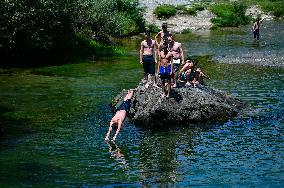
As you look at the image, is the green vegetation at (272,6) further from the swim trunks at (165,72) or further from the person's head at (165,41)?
the swim trunks at (165,72)

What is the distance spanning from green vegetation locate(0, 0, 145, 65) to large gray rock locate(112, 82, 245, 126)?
16.9 metres

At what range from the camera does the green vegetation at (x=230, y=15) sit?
74.6 metres

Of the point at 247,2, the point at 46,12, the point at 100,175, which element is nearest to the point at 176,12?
the point at 247,2

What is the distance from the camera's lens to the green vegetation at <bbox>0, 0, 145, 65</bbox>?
37844 millimetres

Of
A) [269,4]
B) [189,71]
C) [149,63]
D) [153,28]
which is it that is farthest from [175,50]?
[269,4]

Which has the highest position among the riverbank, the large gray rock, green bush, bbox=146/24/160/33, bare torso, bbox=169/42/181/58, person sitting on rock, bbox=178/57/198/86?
the riverbank

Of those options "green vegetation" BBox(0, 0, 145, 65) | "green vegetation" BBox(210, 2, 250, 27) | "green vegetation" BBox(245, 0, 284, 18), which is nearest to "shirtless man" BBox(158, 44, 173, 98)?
"green vegetation" BBox(0, 0, 145, 65)

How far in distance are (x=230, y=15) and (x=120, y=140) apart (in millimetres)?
59074

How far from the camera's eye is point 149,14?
7706 centimetres

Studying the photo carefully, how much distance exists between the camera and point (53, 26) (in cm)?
4175

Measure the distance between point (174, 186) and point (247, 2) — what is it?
245 feet

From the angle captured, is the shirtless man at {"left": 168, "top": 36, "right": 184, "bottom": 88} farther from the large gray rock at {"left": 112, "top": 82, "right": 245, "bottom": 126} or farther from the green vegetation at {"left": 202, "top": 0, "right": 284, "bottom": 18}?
the green vegetation at {"left": 202, "top": 0, "right": 284, "bottom": 18}

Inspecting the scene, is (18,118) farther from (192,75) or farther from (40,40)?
(40,40)

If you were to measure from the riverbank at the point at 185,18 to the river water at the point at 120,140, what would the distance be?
37.1 metres
